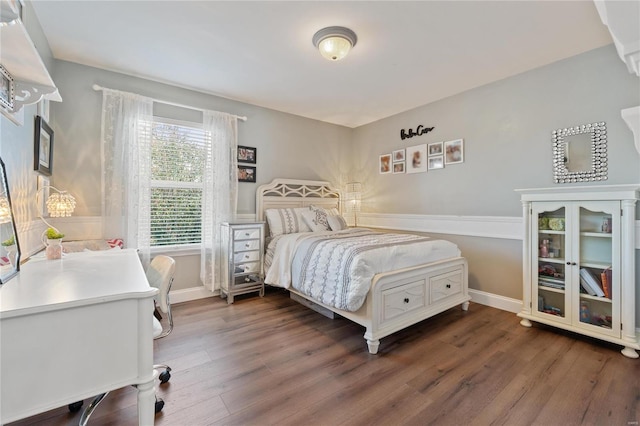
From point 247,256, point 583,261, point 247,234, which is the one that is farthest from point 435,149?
point 247,256

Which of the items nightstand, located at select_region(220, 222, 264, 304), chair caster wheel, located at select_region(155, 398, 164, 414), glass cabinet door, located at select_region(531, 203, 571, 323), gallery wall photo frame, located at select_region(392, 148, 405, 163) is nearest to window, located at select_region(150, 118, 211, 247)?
nightstand, located at select_region(220, 222, 264, 304)

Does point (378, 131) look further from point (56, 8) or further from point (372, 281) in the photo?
point (56, 8)

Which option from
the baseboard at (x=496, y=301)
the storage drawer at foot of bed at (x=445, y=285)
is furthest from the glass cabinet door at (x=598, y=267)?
the storage drawer at foot of bed at (x=445, y=285)

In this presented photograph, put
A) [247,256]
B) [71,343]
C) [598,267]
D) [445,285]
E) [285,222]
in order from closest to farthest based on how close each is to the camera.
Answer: [71,343], [598,267], [445,285], [247,256], [285,222]

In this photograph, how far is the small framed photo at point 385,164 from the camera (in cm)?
430

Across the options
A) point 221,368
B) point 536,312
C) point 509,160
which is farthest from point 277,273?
point 509,160

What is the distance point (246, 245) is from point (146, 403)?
2402mm

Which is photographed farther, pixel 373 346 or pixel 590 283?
pixel 590 283

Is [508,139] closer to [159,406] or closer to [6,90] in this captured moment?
[159,406]

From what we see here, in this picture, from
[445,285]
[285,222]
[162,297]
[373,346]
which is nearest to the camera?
[162,297]

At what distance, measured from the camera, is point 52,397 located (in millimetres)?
866

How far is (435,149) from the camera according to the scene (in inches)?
146

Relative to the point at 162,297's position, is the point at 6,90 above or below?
above

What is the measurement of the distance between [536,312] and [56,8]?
15.1 feet
